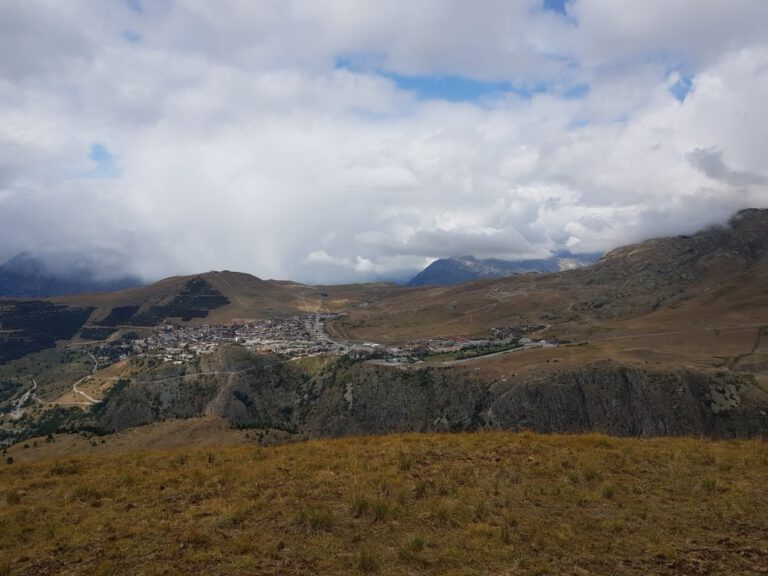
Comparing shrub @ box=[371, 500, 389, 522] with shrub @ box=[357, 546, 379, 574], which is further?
shrub @ box=[371, 500, 389, 522]

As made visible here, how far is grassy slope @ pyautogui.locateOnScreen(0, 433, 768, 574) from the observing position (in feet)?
33.9

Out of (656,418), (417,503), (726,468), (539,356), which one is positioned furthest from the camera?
(539,356)

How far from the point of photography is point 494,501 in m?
13.4

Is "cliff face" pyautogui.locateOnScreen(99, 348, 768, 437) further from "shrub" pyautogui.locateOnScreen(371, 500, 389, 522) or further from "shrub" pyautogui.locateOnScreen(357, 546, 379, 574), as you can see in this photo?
"shrub" pyautogui.locateOnScreen(357, 546, 379, 574)

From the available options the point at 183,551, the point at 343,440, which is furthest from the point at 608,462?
the point at 183,551

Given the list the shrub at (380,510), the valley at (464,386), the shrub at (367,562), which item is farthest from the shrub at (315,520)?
the valley at (464,386)

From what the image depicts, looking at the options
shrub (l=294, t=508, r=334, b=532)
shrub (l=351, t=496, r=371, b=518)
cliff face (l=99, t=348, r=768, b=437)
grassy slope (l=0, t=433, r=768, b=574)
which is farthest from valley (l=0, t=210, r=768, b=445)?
shrub (l=294, t=508, r=334, b=532)

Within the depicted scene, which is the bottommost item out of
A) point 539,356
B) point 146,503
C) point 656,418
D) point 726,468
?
point 656,418

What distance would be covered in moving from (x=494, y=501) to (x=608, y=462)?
5.73 m

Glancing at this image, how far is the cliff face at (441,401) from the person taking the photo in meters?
90.9

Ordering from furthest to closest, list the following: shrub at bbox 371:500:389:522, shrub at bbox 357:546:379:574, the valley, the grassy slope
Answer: the valley
shrub at bbox 371:500:389:522
the grassy slope
shrub at bbox 357:546:379:574

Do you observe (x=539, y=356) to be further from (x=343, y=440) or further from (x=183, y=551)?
(x=183, y=551)

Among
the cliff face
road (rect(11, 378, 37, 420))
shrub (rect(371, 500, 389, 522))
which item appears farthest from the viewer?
road (rect(11, 378, 37, 420))

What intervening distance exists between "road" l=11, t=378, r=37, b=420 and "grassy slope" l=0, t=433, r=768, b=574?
6084 inches
